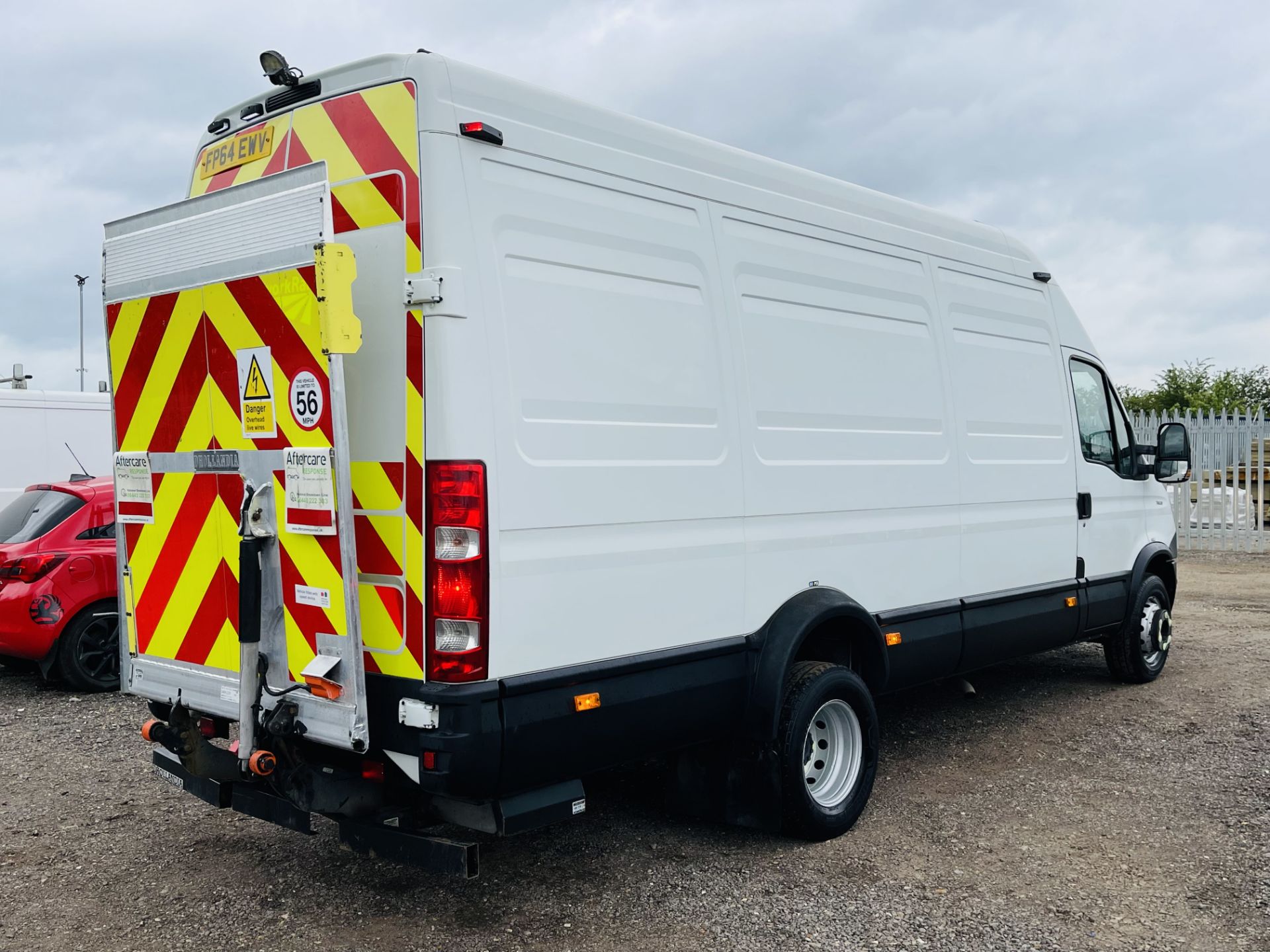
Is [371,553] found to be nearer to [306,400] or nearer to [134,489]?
[306,400]

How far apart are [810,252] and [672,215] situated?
924 mm

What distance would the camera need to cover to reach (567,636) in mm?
3695

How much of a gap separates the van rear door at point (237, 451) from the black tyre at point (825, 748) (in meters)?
1.83

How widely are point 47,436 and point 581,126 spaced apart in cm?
1017

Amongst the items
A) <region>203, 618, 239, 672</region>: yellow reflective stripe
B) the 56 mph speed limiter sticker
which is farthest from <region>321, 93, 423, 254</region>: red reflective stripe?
<region>203, 618, 239, 672</region>: yellow reflective stripe

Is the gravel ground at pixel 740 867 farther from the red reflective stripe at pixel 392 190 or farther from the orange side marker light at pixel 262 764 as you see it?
the red reflective stripe at pixel 392 190

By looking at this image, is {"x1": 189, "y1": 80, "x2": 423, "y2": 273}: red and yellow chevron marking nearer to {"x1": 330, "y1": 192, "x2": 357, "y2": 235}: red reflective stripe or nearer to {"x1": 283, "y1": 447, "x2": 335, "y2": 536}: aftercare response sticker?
{"x1": 330, "y1": 192, "x2": 357, "y2": 235}: red reflective stripe

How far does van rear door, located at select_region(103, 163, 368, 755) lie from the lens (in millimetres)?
3516

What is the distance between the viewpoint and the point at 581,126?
395 centimetres

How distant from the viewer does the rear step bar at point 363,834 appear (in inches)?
137

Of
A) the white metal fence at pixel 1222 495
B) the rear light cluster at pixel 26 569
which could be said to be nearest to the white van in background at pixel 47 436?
the rear light cluster at pixel 26 569

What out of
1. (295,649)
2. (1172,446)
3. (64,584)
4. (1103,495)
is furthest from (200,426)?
(1172,446)

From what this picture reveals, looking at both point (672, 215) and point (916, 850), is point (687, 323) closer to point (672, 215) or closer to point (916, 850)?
point (672, 215)

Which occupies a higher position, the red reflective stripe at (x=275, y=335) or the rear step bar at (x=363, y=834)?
the red reflective stripe at (x=275, y=335)
